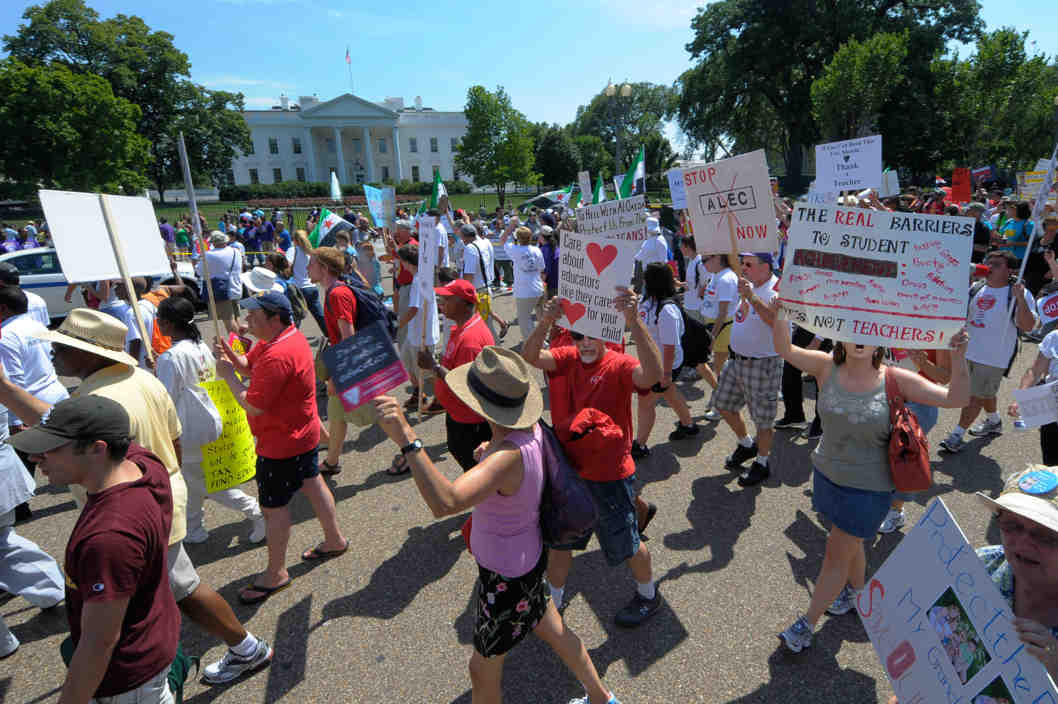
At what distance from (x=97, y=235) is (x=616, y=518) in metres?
3.76

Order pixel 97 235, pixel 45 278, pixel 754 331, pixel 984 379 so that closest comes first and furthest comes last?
pixel 97 235 < pixel 754 331 < pixel 984 379 < pixel 45 278

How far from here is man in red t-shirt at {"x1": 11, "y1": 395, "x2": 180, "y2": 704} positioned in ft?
6.61

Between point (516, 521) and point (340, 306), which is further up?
point (340, 306)

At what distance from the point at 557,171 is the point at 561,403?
69.3 metres

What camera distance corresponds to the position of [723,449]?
5.96 m

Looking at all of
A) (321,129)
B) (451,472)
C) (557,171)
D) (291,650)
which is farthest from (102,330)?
(321,129)

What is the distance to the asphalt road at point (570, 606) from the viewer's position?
316cm

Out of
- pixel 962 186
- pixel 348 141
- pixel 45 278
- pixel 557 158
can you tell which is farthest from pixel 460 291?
pixel 348 141

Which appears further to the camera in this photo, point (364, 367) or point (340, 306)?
point (340, 306)

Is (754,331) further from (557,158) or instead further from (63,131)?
(557,158)

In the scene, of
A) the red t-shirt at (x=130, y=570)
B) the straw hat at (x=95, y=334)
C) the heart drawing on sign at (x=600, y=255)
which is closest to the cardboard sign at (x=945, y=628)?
the heart drawing on sign at (x=600, y=255)

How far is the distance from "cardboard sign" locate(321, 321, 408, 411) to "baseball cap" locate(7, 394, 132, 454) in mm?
874

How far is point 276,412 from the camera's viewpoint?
3.75 metres

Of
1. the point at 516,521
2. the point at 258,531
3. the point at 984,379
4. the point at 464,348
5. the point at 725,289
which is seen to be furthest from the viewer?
the point at 725,289
